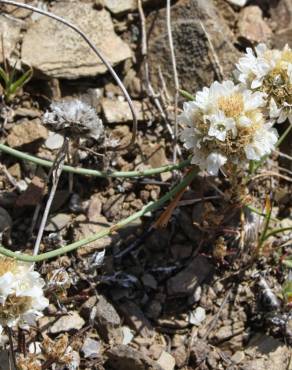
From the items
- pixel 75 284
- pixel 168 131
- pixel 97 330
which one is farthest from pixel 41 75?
pixel 97 330

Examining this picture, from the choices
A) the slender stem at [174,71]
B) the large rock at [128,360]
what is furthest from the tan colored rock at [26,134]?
the large rock at [128,360]

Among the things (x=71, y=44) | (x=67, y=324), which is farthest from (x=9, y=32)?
(x=67, y=324)

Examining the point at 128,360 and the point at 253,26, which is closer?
the point at 128,360

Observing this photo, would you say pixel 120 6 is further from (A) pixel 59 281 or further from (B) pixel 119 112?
(A) pixel 59 281

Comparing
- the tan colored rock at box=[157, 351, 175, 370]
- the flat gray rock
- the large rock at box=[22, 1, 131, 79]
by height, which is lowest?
the tan colored rock at box=[157, 351, 175, 370]

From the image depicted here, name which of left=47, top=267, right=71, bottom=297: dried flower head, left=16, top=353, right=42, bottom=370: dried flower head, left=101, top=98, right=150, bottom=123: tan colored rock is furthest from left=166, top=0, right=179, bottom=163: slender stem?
left=16, top=353, right=42, bottom=370: dried flower head

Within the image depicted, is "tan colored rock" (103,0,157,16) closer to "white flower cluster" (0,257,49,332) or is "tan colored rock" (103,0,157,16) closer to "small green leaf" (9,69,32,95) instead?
"small green leaf" (9,69,32,95)

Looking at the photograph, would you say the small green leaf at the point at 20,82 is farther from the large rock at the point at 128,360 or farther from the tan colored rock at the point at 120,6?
the large rock at the point at 128,360
